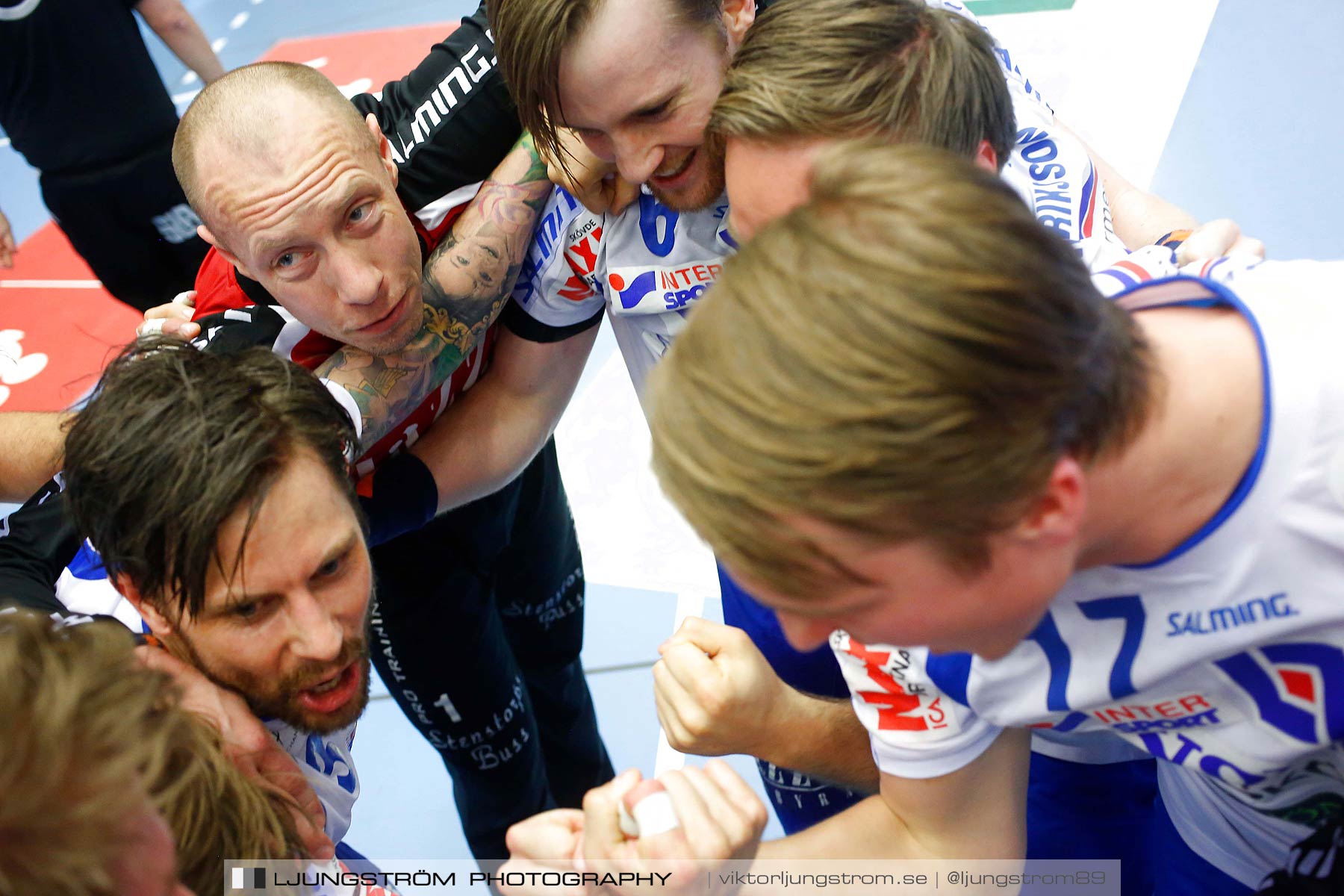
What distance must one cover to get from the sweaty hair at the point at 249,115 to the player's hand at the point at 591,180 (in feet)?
1.30

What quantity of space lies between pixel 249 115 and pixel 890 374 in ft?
4.71

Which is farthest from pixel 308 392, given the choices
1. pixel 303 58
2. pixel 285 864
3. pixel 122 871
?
pixel 303 58

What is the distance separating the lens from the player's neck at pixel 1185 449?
90cm

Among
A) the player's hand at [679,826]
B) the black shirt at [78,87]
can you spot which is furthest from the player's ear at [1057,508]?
the black shirt at [78,87]

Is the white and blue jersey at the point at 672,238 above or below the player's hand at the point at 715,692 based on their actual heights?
above

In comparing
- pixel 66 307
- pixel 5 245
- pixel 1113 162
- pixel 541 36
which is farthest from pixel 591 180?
pixel 66 307

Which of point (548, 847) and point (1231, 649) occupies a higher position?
point (1231, 649)

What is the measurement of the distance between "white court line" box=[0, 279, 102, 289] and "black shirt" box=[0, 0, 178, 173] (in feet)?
7.20

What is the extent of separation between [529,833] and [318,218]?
111 centimetres

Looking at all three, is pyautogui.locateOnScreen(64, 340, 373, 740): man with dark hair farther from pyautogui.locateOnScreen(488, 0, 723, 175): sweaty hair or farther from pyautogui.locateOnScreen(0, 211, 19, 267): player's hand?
pyautogui.locateOnScreen(0, 211, 19, 267): player's hand

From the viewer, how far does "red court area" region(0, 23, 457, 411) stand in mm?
4332

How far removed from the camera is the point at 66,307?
483 cm

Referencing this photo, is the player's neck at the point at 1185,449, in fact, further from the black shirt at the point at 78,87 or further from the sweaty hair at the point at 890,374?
the black shirt at the point at 78,87

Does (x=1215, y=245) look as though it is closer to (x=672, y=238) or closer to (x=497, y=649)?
(x=672, y=238)
